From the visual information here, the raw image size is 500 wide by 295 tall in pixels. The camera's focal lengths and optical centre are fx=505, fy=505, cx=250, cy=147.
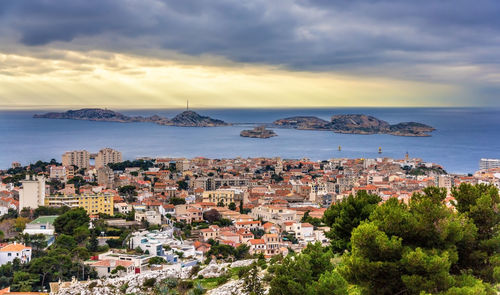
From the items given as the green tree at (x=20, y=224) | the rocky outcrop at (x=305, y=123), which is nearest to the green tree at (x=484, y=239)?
the green tree at (x=20, y=224)

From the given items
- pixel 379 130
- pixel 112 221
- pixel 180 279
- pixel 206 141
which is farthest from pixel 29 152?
pixel 379 130

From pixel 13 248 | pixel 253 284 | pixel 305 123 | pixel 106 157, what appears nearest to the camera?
pixel 253 284

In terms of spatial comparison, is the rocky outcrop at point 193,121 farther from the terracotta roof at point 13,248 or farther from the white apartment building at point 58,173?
the terracotta roof at point 13,248

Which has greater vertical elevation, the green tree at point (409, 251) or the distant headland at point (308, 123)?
the distant headland at point (308, 123)

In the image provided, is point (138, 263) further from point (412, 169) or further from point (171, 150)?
point (171, 150)

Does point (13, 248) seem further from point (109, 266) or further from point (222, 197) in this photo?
point (222, 197)

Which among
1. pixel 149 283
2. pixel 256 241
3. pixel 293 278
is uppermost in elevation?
pixel 293 278

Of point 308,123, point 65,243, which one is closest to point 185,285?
point 65,243
